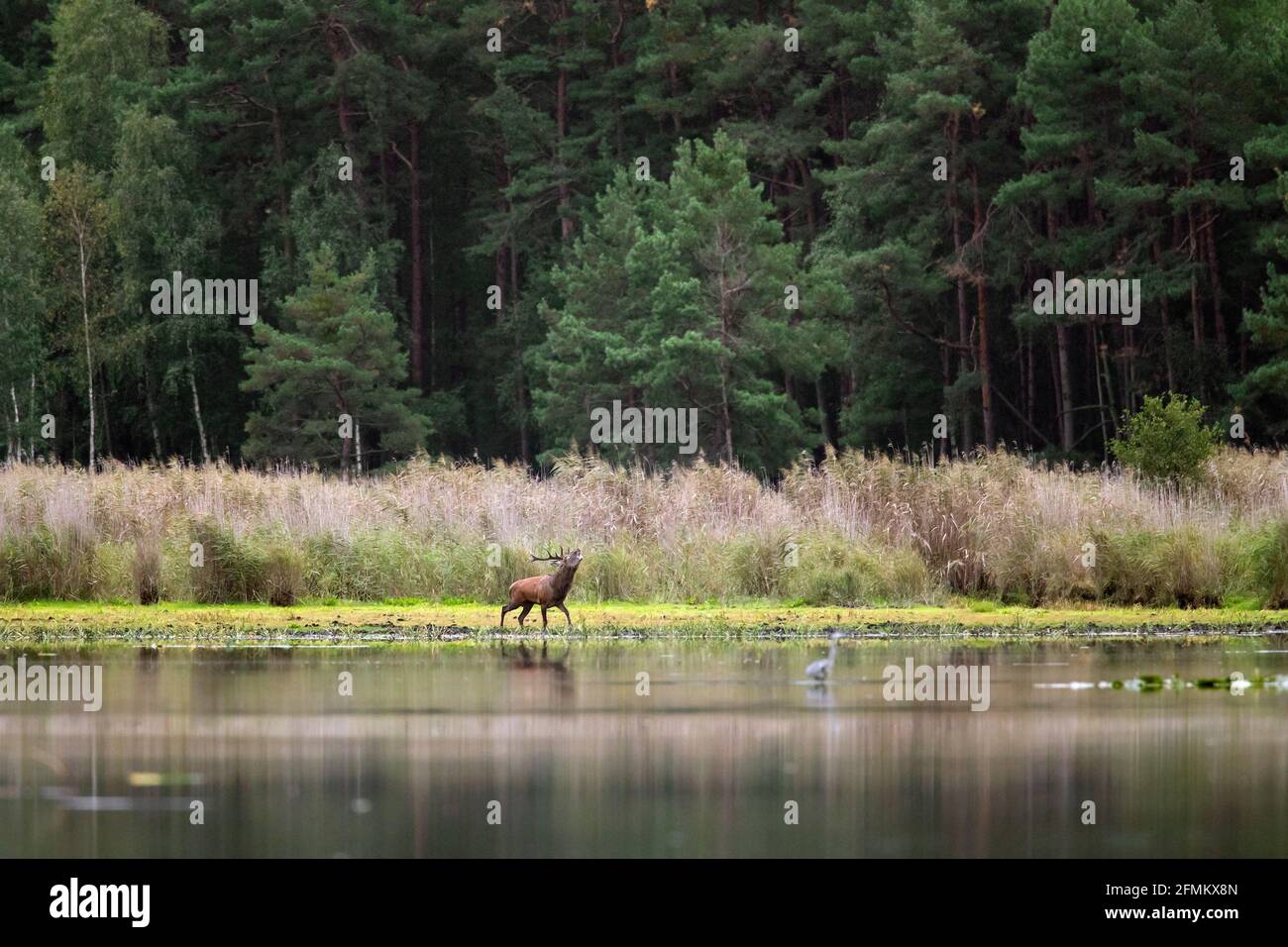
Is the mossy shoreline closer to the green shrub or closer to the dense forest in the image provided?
the green shrub

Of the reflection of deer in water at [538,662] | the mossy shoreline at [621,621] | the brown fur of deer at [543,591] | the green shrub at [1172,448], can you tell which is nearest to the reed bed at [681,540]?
the mossy shoreline at [621,621]

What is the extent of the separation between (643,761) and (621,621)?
917 cm

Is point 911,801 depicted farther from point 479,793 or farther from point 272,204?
point 272,204

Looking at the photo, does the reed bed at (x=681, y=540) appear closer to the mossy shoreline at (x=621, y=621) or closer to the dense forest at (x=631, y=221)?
the mossy shoreline at (x=621, y=621)

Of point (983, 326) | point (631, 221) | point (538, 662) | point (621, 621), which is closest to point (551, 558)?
point (621, 621)

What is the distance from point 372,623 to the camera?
20469mm

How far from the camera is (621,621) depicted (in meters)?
20.5

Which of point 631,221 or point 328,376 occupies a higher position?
point 631,221

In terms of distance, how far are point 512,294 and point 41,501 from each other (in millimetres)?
45607

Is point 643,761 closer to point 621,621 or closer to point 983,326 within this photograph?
point 621,621

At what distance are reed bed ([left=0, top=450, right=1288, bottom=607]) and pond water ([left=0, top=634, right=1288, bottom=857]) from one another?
190 inches

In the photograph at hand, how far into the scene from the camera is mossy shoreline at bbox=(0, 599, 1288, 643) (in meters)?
19.6

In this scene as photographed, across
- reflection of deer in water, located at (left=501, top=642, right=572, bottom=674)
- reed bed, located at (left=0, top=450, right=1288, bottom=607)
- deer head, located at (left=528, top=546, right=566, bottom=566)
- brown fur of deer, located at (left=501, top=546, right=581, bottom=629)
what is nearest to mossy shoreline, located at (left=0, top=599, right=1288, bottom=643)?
brown fur of deer, located at (left=501, top=546, right=581, bottom=629)
